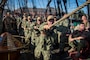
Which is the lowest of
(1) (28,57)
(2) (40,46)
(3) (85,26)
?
(1) (28,57)

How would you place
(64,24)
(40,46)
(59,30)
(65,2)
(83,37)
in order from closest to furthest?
(83,37) → (40,46) → (59,30) → (64,24) → (65,2)

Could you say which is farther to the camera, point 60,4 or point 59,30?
point 60,4

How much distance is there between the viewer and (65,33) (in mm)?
11805

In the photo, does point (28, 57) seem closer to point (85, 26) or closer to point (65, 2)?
point (85, 26)

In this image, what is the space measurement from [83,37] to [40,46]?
1.45m

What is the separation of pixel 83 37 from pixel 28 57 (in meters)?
3.78

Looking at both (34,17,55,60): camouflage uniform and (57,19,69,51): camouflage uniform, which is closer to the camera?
(34,17,55,60): camouflage uniform

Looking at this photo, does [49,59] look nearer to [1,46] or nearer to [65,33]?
[1,46]

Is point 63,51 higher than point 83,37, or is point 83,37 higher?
point 83,37

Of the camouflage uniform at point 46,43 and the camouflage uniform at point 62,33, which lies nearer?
the camouflage uniform at point 46,43

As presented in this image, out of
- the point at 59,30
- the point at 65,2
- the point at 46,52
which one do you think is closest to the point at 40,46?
the point at 46,52

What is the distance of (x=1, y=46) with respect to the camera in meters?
9.12

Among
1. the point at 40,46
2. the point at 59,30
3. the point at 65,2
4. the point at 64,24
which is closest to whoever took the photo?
the point at 40,46

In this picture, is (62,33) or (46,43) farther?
(62,33)
